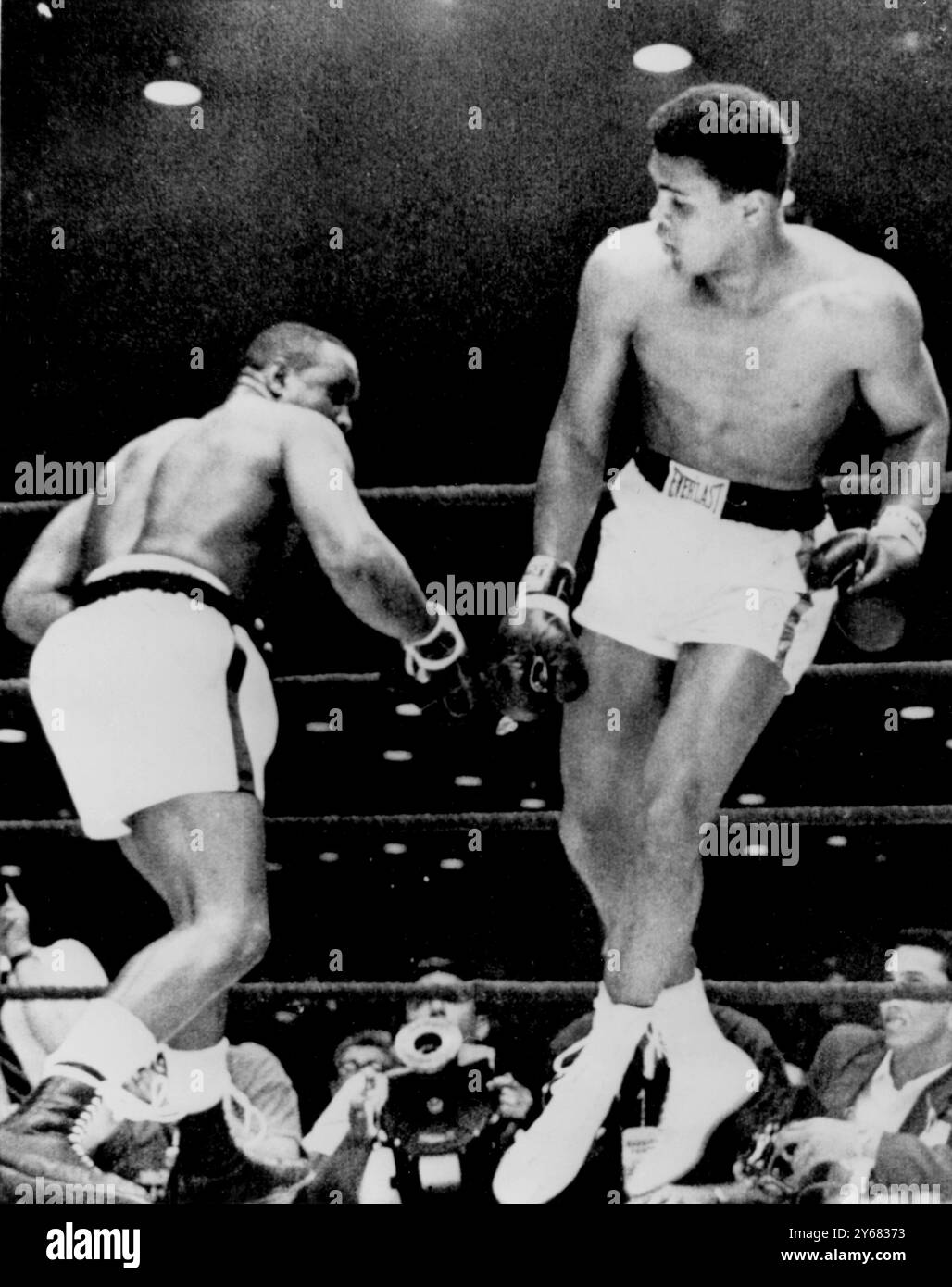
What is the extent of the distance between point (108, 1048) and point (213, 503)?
90 centimetres

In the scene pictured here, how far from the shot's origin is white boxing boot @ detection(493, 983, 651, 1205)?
7.29 feet

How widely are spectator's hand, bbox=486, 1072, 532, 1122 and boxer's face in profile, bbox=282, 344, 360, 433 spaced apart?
1131 millimetres

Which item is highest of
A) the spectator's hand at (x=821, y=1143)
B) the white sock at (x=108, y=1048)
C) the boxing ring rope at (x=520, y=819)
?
the boxing ring rope at (x=520, y=819)

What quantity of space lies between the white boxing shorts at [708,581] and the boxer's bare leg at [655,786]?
0.10 feet

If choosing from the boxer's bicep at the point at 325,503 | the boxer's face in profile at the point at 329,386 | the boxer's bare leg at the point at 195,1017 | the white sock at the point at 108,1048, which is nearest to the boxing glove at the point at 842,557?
the boxer's bicep at the point at 325,503

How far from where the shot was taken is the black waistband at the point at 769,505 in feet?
7.55

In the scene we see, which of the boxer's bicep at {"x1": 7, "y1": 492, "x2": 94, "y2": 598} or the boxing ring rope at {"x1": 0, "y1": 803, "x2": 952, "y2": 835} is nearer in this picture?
the boxing ring rope at {"x1": 0, "y1": 803, "x2": 952, "y2": 835}

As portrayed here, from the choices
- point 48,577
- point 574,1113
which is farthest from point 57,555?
point 574,1113

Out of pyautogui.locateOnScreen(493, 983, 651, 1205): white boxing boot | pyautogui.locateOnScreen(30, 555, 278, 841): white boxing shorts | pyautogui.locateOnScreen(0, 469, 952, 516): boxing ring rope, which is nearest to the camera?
pyautogui.locateOnScreen(493, 983, 651, 1205): white boxing boot

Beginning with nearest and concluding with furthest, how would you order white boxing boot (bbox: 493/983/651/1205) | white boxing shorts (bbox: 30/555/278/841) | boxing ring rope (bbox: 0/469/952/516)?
white boxing boot (bbox: 493/983/651/1205)
white boxing shorts (bbox: 30/555/278/841)
boxing ring rope (bbox: 0/469/952/516)

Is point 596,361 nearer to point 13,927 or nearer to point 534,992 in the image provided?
point 534,992

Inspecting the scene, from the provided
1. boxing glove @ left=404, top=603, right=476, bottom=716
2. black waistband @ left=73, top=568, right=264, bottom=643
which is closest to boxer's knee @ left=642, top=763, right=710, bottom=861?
boxing glove @ left=404, top=603, right=476, bottom=716

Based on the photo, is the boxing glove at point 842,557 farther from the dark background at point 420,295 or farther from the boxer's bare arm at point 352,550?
the boxer's bare arm at point 352,550

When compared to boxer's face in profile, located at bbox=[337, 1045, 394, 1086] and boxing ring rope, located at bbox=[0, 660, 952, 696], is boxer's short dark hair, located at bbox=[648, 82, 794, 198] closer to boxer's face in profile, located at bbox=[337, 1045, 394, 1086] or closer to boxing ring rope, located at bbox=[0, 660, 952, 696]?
boxing ring rope, located at bbox=[0, 660, 952, 696]
